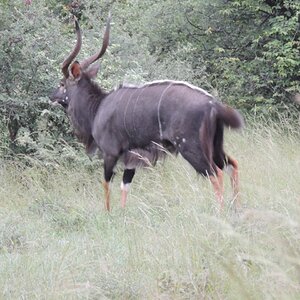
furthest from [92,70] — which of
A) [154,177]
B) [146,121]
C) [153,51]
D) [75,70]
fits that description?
[153,51]

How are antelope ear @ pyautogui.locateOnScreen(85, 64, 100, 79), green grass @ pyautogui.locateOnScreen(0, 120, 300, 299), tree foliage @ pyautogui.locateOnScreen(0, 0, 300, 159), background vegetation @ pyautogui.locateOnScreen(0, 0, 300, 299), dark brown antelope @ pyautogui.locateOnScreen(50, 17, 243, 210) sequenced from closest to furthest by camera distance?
green grass @ pyautogui.locateOnScreen(0, 120, 300, 299), background vegetation @ pyautogui.locateOnScreen(0, 0, 300, 299), dark brown antelope @ pyautogui.locateOnScreen(50, 17, 243, 210), antelope ear @ pyautogui.locateOnScreen(85, 64, 100, 79), tree foliage @ pyautogui.locateOnScreen(0, 0, 300, 159)

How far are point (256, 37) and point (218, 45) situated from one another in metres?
0.94

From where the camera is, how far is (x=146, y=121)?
6.52 metres

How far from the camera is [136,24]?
508 inches

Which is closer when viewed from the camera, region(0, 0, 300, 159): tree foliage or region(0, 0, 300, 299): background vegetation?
region(0, 0, 300, 299): background vegetation

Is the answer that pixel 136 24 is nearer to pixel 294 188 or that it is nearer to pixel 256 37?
pixel 256 37

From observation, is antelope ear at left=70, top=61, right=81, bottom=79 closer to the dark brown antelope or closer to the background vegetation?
the dark brown antelope

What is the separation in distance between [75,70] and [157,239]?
370 cm

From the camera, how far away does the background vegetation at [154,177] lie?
3.48 m

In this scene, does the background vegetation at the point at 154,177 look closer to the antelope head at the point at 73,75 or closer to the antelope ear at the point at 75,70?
the antelope head at the point at 73,75

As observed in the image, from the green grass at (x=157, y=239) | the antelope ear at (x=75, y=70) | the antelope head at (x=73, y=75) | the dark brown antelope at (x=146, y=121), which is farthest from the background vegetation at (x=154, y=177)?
the antelope ear at (x=75, y=70)

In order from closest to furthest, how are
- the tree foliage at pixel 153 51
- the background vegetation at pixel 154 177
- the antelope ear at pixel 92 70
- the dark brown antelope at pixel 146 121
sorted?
the background vegetation at pixel 154 177
the dark brown antelope at pixel 146 121
the antelope ear at pixel 92 70
the tree foliage at pixel 153 51

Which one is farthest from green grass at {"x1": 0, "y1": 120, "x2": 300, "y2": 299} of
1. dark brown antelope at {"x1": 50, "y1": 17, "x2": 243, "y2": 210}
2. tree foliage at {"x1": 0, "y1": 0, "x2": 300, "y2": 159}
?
tree foliage at {"x1": 0, "y1": 0, "x2": 300, "y2": 159}

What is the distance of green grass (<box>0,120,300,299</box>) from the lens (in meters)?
3.06
